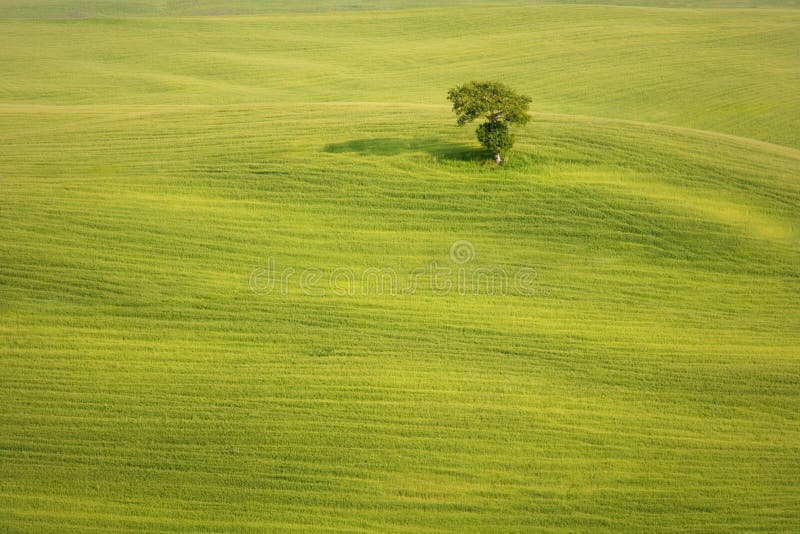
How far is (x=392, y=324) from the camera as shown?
2122cm

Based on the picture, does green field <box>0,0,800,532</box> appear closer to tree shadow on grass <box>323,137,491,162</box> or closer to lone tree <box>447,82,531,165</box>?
tree shadow on grass <box>323,137,491,162</box>

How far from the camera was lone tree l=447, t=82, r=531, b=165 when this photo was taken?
1081 inches

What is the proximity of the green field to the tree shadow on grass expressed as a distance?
130 mm

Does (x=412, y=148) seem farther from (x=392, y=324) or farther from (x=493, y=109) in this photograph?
(x=392, y=324)

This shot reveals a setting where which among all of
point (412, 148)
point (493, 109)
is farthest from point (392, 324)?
point (412, 148)

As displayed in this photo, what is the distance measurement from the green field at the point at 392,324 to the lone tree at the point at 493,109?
1.02m

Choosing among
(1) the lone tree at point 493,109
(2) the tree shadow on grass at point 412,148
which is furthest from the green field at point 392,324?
(1) the lone tree at point 493,109

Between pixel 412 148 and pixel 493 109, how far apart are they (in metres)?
3.98

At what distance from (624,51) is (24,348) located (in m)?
42.1

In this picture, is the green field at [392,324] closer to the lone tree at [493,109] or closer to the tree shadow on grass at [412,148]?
the tree shadow on grass at [412,148]

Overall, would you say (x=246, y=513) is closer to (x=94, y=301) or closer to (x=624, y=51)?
(x=94, y=301)

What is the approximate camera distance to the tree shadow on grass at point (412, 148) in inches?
1140

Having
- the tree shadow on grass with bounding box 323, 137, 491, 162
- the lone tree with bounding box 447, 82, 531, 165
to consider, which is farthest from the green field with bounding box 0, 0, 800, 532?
the lone tree with bounding box 447, 82, 531, 165

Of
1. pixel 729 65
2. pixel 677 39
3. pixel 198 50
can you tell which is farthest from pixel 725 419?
pixel 198 50
